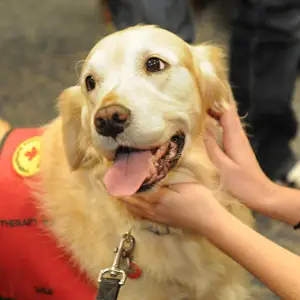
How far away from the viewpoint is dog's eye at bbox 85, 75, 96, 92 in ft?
3.50

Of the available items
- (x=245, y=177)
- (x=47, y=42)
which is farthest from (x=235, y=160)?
(x=47, y=42)

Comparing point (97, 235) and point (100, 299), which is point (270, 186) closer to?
point (97, 235)

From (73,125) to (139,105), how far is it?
0.25m

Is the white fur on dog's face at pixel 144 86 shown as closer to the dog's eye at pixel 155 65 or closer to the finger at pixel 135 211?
the dog's eye at pixel 155 65

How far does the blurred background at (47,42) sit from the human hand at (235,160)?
2.71ft

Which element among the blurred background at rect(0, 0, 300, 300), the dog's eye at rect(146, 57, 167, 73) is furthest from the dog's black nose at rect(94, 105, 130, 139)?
the blurred background at rect(0, 0, 300, 300)

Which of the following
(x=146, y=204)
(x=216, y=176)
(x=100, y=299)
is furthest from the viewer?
(x=216, y=176)

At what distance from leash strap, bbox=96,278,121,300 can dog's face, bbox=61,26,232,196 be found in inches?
6.7

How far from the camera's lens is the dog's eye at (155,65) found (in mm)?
1037

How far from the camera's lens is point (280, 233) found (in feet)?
5.55

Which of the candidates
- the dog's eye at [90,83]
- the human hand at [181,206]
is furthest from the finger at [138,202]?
the dog's eye at [90,83]

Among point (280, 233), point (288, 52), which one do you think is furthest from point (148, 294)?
point (288, 52)

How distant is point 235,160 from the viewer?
119 centimetres

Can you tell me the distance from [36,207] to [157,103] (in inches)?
16.8
